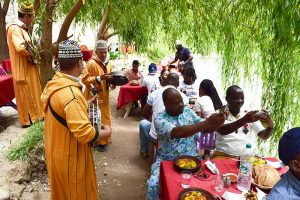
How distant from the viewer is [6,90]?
5.73 m

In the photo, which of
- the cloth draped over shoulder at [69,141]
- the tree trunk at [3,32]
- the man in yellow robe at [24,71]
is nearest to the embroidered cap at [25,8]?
the man in yellow robe at [24,71]

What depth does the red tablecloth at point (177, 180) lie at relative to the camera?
274 centimetres

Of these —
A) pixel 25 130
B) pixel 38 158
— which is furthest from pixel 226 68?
pixel 25 130

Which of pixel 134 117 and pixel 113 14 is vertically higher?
pixel 113 14

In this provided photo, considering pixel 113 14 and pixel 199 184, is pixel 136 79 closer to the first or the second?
pixel 113 14

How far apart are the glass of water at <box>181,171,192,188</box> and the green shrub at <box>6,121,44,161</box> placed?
2499mm

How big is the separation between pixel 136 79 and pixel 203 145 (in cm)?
437

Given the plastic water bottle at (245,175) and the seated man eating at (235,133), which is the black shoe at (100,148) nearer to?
the seated man eating at (235,133)

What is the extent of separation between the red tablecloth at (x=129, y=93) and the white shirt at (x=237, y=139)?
4.15 meters

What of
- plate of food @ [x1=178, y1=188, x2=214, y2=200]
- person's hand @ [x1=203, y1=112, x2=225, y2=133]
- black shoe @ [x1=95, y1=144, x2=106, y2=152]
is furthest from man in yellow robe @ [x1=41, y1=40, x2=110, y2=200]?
black shoe @ [x1=95, y1=144, x2=106, y2=152]

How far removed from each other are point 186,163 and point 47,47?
3.12 meters

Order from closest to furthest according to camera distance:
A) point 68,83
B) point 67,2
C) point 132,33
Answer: point 68,83 < point 67,2 < point 132,33

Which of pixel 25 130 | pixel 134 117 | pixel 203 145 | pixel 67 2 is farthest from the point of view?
pixel 134 117

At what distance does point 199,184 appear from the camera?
112 inches
